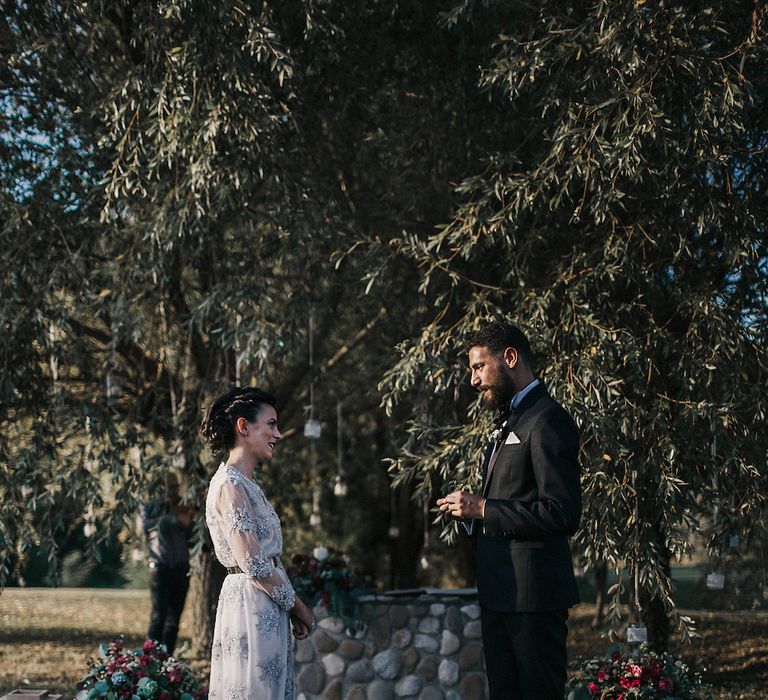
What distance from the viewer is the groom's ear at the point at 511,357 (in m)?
3.86

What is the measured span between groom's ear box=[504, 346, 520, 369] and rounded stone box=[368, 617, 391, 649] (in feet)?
11.3

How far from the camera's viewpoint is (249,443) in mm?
3947

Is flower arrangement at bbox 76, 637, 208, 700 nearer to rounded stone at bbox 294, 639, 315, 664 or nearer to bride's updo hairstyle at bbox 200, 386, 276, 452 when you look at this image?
rounded stone at bbox 294, 639, 315, 664

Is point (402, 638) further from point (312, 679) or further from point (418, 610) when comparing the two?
point (312, 679)

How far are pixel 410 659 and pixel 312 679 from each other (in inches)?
25.6

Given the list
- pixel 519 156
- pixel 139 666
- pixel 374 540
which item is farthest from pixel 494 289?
pixel 374 540

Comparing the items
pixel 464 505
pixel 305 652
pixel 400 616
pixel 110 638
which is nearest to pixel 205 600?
pixel 110 638

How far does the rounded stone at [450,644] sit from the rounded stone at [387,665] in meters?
0.31

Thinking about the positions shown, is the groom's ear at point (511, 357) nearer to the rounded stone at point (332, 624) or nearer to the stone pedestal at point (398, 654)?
the stone pedestal at point (398, 654)

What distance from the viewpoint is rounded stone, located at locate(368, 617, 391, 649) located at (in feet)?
22.4

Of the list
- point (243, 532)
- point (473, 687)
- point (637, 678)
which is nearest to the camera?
point (243, 532)

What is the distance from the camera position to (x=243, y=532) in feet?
12.4

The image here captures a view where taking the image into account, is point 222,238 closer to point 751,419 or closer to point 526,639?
point 751,419

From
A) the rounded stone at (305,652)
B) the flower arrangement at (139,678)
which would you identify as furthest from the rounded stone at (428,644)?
the flower arrangement at (139,678)
